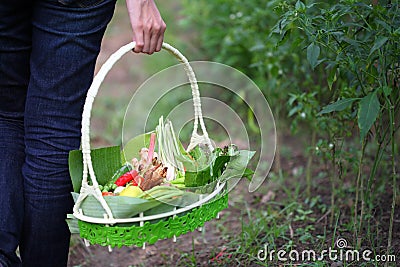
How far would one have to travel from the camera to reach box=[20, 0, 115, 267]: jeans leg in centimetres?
155

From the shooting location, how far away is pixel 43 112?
1.60 m

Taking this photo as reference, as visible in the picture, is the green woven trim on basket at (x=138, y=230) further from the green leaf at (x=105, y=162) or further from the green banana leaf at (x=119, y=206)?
the green leaf at (x=105, y=162)

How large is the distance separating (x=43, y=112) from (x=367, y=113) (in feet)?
2.80

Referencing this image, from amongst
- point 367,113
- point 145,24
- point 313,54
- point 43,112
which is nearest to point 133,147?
point 43,112

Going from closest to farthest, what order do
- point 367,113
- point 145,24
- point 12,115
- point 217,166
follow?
point 367,113, point 145,24, point 217,166, point 12,115

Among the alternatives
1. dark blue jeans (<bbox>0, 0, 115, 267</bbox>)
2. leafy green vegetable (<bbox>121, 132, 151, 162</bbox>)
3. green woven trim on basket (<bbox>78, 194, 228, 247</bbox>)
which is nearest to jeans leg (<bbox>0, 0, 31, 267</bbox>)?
dark blue jeans (<bbox>0, 0, 115, 267</bbox>)

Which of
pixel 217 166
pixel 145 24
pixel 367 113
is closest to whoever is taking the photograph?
pixel 367 113

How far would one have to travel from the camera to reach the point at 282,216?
246cm

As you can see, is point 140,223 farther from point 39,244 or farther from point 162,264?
point 162,264

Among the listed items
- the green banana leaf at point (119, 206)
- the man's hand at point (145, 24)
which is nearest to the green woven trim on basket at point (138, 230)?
the green banana leaf at point (119, 206)

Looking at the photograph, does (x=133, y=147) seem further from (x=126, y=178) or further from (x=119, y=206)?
(x=119, y=206)

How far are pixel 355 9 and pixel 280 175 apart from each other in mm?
1197

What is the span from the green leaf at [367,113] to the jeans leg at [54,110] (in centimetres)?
72

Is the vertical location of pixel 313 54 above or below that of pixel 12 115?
above
